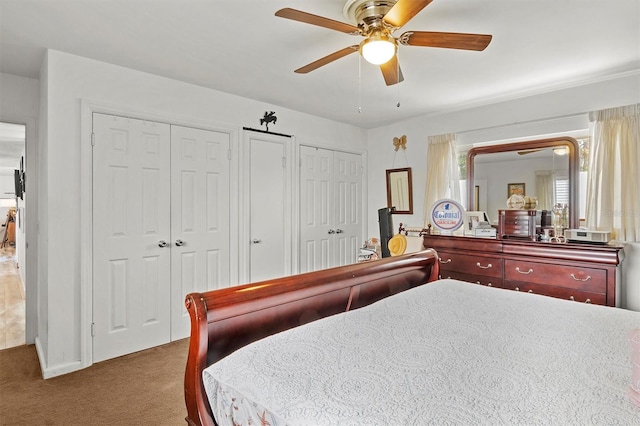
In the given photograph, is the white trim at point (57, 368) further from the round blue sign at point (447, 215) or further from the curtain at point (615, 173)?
the curtain at point (615, 173)

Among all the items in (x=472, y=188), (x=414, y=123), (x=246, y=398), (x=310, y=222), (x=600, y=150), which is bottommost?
(x=246, y=398)

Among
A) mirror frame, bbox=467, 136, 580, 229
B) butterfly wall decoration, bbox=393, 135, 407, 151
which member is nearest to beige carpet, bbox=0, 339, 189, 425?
butterfly wall decoration, bbox=393, 135, 407, 151

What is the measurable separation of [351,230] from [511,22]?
3.26m

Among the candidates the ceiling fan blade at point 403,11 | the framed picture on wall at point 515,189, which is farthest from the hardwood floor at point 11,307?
the framed picture on wall at point 515,189

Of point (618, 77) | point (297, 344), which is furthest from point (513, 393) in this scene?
point (618, 77)

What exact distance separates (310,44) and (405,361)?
2187 mm

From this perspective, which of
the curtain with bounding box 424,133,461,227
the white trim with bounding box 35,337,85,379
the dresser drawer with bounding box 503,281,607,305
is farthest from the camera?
the curtain with bounding box 424,133,461,227

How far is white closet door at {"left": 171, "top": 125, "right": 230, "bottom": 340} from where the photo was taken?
325 cm

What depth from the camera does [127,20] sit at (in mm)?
2172

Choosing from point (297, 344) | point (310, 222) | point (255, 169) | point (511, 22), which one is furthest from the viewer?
point (310, 222)

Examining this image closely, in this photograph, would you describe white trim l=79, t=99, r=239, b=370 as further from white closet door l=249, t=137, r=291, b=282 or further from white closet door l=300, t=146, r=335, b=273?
white closet door l=300, t=146, r=335, b=273

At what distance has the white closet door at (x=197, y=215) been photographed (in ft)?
10.7

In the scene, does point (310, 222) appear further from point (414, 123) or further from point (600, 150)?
point (600, 150)

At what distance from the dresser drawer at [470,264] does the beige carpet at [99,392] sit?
2694mm
